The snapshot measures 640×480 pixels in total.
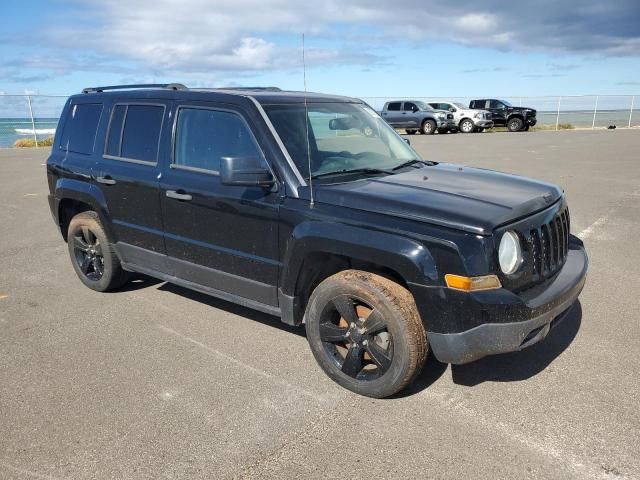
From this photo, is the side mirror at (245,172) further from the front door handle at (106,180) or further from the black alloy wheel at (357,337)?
the front door handle at (106,180)

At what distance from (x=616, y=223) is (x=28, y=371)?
25.1ft

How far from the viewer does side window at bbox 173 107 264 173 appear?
3961mm

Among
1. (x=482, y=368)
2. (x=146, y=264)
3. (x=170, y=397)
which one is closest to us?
(x=170, y=397)

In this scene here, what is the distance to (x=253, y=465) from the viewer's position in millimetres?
2814

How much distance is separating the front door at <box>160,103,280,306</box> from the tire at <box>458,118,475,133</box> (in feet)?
97.2

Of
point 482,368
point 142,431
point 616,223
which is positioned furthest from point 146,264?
A: point 616,223

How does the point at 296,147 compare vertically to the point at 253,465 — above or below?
above

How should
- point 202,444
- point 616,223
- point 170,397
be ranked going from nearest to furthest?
1. point 202,444
2. point 170,397
3. point 616,223

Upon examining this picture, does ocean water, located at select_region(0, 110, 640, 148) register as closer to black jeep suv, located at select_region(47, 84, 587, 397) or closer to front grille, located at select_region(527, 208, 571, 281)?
black jeep suv, located at select_region(47, 84, 587, 397)

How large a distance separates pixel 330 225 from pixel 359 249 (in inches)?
10.4

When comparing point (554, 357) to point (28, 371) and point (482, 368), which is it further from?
point (28, 371)

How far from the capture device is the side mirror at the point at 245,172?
3.49 meters

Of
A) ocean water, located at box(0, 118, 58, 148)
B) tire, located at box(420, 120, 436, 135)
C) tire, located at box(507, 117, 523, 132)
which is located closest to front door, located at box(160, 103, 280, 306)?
ocean water, located at box(0, 118, 58, 148)

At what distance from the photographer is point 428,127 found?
1215 inches
